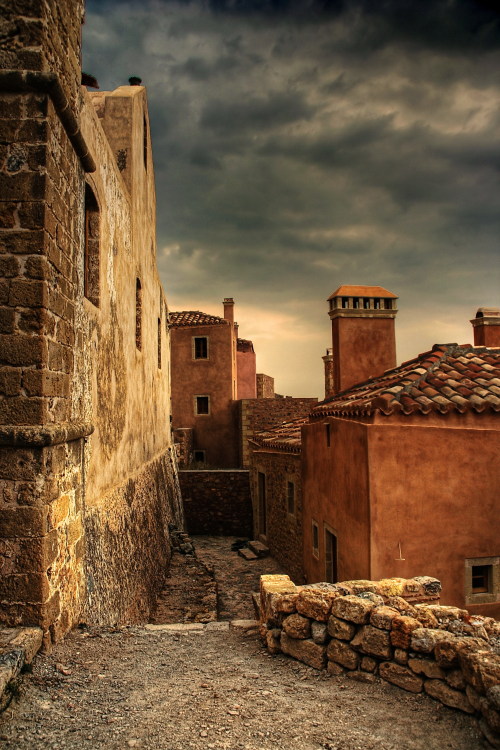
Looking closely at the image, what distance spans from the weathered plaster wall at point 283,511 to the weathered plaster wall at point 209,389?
10.9 metres

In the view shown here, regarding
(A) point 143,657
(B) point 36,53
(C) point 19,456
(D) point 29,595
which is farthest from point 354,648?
(B) point 36,53

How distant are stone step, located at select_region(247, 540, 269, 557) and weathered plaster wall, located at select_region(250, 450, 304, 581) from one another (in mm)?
182

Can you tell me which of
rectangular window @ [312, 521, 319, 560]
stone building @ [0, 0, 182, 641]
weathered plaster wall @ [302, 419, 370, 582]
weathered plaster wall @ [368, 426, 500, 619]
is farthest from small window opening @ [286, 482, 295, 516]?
stone building @ [0, 0, 182, 641]

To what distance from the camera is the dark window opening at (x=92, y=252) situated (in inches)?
256

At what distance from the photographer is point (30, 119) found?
400 cm

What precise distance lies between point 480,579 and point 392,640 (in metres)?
3.74

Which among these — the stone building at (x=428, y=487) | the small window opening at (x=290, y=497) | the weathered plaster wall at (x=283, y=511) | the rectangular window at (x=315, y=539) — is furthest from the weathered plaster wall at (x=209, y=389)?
the stone building at (x=428, y=487)

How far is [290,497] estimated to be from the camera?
13242 millimetres

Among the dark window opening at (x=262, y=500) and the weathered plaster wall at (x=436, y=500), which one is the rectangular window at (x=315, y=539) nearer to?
the weathered plaster wall at (x=436, y=500)

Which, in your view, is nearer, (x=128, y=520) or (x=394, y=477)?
(x=394, y=477)

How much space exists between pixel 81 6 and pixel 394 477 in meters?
6.37

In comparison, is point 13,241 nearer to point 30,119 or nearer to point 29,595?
point 30,119

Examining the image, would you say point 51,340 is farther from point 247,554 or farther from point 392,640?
point 247,554

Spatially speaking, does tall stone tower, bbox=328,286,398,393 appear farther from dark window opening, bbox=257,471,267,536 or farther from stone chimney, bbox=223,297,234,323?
stone chimney, bbox=223,297,234,323
